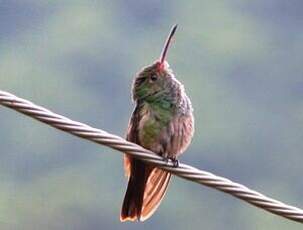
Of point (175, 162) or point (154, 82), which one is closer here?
point (175, 162)

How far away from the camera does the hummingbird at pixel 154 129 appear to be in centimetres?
690

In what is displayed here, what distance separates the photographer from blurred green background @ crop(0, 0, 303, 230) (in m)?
23.5

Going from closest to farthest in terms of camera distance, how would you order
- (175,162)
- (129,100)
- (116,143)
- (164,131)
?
(116,143)
(175,162)
(164,131)
(129,100)

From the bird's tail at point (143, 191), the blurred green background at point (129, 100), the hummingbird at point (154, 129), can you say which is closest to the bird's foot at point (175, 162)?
the hummingbird at point (154, 129)

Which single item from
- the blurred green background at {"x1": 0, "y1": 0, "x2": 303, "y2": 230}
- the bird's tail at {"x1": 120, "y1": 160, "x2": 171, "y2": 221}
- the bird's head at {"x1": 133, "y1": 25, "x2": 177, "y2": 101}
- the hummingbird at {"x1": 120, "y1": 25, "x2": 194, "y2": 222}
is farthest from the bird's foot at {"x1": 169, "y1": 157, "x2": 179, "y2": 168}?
the blurred green background at {"x1": 0, "y1": 0, "x2": 303, "y2": 230}

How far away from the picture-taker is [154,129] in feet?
22.7

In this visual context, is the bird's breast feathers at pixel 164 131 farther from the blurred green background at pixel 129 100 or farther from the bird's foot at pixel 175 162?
the blurred green background at pixel 129 100

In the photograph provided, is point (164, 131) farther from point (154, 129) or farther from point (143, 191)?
point (143, 191)

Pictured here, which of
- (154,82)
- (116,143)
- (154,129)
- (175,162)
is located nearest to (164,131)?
(154,129)

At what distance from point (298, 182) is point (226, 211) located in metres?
1.44

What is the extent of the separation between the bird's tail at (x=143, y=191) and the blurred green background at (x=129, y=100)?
40.5 feet

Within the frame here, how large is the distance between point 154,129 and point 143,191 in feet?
1.16

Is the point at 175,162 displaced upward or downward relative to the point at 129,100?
downward

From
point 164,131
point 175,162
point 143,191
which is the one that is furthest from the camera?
point 143,191
